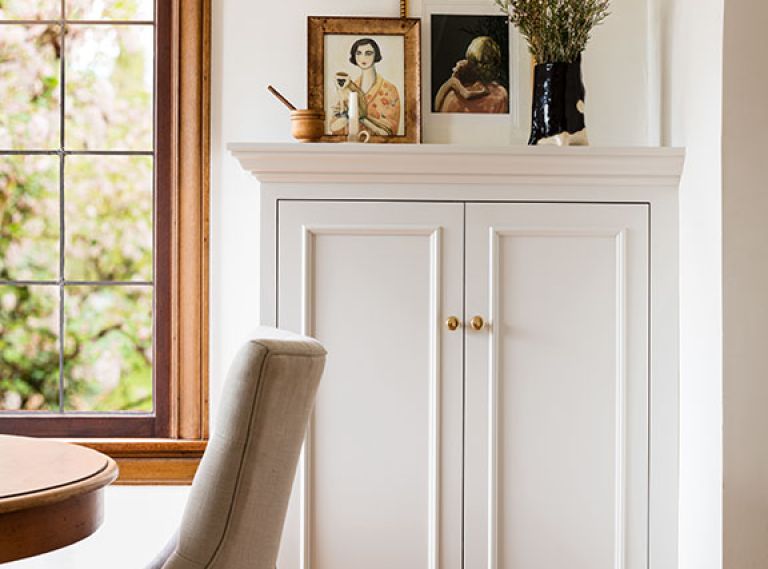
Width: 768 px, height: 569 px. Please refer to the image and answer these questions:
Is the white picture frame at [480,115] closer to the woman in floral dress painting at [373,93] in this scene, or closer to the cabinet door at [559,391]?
the woman in floral dress painting at [373,93]

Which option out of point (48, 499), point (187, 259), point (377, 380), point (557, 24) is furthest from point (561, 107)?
point (48, 499)

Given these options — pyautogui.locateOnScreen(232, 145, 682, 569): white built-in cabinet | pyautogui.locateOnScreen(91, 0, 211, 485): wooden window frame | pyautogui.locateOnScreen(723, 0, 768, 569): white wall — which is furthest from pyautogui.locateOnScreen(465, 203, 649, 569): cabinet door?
pyautogui.locateOnScreen(91, 0, 211, 485): wooden window frame

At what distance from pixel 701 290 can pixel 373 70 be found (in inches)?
40.9

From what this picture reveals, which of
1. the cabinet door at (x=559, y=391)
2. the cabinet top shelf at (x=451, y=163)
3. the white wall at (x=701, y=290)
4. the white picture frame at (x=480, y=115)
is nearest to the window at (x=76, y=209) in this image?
the cabinet top shelf at (x=451, y=163)

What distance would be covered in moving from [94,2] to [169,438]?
1.23 metres

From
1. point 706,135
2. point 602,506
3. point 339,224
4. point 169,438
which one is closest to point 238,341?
point 169,438

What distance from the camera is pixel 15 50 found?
104 inches

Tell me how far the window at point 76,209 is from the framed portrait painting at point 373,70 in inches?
18.6

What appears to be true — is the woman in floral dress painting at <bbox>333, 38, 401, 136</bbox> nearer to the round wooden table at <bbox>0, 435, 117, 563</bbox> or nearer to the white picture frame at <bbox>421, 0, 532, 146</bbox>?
the white picture frame at <bbox>421, 0, 532, 146</bbox>

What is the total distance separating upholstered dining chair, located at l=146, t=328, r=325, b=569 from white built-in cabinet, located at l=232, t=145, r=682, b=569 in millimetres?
904

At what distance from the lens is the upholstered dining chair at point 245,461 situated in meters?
1.19

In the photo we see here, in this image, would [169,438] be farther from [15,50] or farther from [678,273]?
[678,273]

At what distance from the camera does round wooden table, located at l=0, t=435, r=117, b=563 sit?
A: 4.27 feet

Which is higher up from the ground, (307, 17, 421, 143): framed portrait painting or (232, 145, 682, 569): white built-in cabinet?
(307, 17, 421, 143): framed portrait painting
